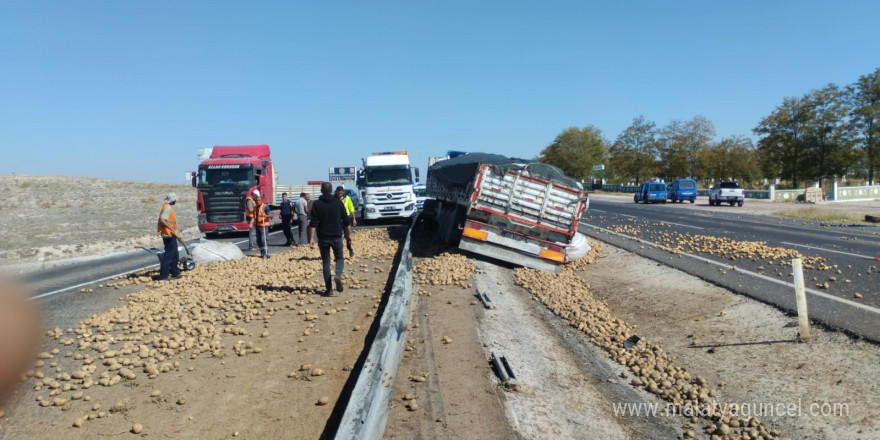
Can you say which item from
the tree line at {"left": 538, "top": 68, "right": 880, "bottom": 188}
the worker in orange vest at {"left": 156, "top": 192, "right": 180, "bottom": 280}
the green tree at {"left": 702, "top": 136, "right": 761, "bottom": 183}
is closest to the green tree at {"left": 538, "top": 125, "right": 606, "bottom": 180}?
the tree line at {"left": 538, "top": 68, "right": 880, "bottom": 188}

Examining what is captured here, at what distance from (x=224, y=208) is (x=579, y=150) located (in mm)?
82108

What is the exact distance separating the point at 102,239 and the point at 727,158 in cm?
6672

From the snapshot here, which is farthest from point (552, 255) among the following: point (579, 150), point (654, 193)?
point (579, 150)

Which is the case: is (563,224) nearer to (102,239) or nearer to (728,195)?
(102,239)

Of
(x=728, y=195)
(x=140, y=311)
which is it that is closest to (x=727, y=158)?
(x=728, y=195)

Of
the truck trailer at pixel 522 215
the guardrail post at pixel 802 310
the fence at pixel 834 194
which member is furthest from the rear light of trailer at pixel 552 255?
the fence at pixel 834 194

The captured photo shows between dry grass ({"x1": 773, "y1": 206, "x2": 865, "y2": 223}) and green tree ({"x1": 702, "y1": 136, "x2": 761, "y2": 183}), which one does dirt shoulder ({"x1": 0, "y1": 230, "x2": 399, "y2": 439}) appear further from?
green tree ({"x1": 702, "y1": 136, "x2": 761, "y2": 183})

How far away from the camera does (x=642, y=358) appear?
6.88 m

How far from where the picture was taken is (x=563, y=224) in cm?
1345

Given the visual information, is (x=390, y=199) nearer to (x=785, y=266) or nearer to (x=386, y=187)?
(x=386, y=187)

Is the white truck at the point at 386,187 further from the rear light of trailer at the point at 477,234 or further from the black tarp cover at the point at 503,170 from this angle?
the rear light of trailer at the point at 477,234

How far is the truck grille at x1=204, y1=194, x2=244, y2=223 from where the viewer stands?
2242 cm

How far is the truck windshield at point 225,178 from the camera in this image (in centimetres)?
2252

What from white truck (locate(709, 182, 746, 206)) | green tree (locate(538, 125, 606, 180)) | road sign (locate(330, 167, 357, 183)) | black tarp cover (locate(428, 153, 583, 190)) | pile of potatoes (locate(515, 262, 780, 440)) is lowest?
pile of potatoes (locate(515, 262, 780, 440))
